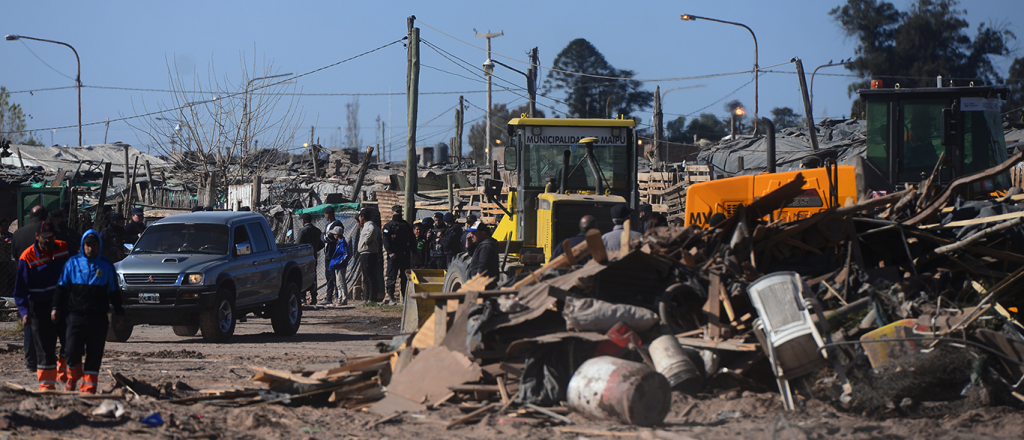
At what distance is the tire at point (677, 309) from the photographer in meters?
7.05

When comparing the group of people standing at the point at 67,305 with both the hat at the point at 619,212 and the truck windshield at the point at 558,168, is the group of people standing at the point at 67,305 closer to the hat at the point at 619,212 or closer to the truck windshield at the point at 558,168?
the hat at the point at 619,212

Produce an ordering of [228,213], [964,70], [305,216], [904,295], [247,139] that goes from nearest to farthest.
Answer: [904,295], [228,213], [305,216], [247,139], [964,70]

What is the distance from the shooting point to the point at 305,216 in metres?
17.5

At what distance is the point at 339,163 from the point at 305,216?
22.7 metres

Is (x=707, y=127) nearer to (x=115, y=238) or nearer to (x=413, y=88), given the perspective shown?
(x=413, y=88)

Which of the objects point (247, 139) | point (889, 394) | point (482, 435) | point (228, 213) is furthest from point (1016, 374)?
point (247, 139)

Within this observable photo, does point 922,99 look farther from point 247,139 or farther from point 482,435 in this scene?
point 247,139

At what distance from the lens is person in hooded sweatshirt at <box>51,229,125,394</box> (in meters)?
7.62

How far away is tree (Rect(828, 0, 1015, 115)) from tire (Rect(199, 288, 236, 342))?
5101 cm

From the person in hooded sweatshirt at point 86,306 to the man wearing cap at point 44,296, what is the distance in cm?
24

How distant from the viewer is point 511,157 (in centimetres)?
1228

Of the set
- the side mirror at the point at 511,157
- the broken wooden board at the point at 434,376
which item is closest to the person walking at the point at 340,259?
the side mirror at the point at 511,157

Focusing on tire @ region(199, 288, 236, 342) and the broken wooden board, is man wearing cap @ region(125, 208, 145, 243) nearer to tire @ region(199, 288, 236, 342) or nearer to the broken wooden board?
tire @ region(199, 288, 236, 342)

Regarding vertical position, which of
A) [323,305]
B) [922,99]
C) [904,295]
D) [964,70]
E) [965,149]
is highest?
[964,70]
